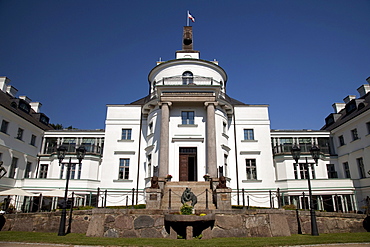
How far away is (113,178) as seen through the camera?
2933cm

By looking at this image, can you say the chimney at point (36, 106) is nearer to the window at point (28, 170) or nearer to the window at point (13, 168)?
the window at point (28, 170)

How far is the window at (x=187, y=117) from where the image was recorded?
91.1 feet

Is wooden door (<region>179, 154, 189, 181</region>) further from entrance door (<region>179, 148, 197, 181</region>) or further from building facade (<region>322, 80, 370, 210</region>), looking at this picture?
building facade (<region>322, 80, 370, 210</region>)

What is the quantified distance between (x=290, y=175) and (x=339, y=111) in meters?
15.8

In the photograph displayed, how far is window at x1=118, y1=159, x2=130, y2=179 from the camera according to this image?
29594mm

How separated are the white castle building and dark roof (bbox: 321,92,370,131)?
295mm

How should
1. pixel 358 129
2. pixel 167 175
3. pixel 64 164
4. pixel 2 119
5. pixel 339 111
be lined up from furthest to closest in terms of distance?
pixel 339 111, pixel 64 164, pixel 358 129, pixel 2 119, pixel 167 175

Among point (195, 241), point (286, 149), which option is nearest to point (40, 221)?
point (195, 241)

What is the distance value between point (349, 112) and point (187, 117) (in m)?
22.4

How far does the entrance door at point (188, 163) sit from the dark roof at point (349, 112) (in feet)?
62.1

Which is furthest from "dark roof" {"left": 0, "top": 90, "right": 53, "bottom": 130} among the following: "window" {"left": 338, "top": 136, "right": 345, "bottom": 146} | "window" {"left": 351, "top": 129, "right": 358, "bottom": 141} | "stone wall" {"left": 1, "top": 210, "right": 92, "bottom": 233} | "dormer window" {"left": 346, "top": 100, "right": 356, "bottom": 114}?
"dormer window" {"left": 346, "top": 100, "right": 356, "bottom": 114}

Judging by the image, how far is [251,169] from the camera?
29969mm

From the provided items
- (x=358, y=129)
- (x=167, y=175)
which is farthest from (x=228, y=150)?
(x=358, y=129)

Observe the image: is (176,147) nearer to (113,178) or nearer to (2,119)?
(113,178)
